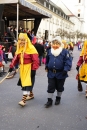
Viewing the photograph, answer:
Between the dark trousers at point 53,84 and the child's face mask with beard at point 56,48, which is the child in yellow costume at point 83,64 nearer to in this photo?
the dark trousers at point 53,84

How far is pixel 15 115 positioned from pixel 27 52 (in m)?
1.51

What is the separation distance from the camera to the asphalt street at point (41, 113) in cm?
404

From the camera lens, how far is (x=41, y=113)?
4715 mm

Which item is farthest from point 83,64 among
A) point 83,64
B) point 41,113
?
point 41,113

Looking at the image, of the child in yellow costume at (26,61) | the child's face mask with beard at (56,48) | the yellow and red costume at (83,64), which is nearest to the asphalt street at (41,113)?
the child in yellow costume at (26,61)

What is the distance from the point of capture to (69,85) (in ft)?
25.3

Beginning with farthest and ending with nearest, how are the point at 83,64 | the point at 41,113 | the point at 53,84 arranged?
1. the point at 83,64
2. the point at 53,84
3. the point at 41,113

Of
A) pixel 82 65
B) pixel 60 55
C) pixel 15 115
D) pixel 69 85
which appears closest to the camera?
pixel 15 115

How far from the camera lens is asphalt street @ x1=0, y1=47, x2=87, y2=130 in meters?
4.04

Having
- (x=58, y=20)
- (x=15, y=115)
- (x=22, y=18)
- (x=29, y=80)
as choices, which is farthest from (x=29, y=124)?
(x=58, y=20)

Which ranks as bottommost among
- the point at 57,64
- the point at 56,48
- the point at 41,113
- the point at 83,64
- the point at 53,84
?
the point at 41,113

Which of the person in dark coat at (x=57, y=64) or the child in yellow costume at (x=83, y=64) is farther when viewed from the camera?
the child in yellow costume at (x=83, y=64)

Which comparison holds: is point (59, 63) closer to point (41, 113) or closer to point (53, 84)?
point (53, 84)

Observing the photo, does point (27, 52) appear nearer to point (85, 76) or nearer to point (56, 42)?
point (56, 42)
